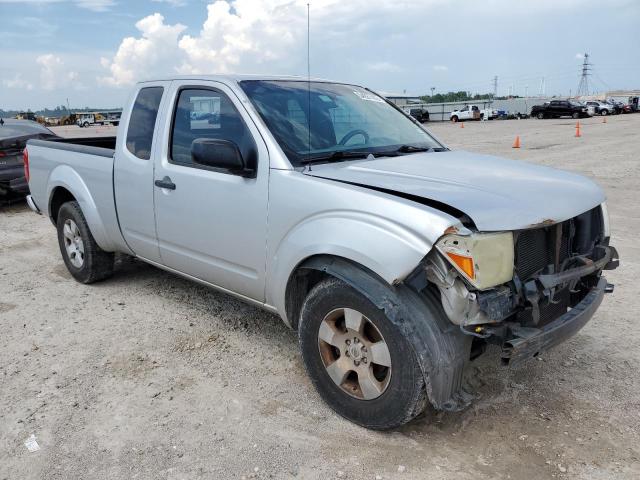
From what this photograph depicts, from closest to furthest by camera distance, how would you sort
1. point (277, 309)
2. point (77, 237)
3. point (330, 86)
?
point (277, 309), point (330, 86), point (77, 237)

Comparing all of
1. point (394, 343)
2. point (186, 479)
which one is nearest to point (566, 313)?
point (394, 343)

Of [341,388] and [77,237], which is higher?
[77,237]

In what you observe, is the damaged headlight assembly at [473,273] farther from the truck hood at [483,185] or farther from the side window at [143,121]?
the side window at [143,121]

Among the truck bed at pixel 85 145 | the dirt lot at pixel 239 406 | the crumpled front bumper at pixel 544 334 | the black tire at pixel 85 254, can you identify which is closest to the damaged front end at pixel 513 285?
the crumpled front bumper at pixel 544 334

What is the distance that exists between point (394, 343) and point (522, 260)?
0.77 m

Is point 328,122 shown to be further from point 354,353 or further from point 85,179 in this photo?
point 85,179

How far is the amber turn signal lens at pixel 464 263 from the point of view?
8.02 feet

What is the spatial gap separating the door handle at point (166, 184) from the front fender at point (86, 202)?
1.11m

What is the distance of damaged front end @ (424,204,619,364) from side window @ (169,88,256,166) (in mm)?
1511

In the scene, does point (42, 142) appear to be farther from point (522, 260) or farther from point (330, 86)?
point (522, 260)

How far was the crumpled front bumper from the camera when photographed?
2.55m

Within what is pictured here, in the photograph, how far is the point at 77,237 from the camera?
17.3 feet

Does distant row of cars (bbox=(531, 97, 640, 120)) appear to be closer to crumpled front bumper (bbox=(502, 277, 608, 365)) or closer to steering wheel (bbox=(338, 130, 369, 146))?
steering wheel (bbox=(338, 130, 369, 146))

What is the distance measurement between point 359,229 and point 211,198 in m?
1.28
